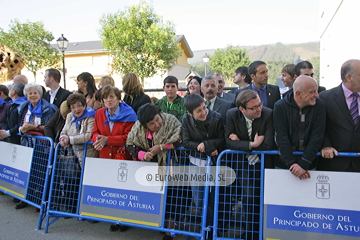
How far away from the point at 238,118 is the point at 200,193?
3.51 ft

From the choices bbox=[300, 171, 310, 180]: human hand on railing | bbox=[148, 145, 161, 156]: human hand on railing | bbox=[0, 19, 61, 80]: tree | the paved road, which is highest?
bbox=[0, 19, 61, 80]: tree

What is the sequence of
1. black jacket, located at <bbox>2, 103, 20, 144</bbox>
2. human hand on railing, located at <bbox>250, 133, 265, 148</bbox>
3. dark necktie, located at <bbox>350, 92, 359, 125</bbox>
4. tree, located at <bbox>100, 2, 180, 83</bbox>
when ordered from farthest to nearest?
1. tree, located at <bbox>100, 2, 180, 83</bbox>
2. black jacket, located at <bbox>2, 103, 20, 144</bbox>
3. human hand on railing, located at <bbox>250, 133, 265, 148</bbox>
4. dark necktie, located at <bbox>350, 92, 359, 125</bbox>

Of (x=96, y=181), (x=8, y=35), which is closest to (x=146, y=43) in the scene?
(x=8, y=35)

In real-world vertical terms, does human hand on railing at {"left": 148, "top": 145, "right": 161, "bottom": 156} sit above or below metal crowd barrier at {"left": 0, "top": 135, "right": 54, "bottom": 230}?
above

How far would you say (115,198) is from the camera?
395 centimetres

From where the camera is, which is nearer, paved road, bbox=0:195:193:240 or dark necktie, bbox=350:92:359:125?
dark necktie, bbox=350:92:359:125

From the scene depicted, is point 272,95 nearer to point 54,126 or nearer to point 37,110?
point 54,126

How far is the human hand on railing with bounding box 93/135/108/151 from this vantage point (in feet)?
13.3

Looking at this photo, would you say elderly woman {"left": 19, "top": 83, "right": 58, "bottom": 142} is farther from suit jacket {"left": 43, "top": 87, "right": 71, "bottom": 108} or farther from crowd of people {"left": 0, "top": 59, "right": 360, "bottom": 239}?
suit jacket {"left": 43, "top": 87, "right": 71, "bottom": 108}

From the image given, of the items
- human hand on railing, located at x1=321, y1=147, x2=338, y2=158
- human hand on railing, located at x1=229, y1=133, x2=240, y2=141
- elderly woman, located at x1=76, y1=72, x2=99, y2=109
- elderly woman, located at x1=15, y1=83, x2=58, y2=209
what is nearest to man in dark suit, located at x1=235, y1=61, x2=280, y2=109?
human hand on railing, located at x1=229, y1=133, x2=240, y2=141

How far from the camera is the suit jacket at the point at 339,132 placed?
3227 millimetres

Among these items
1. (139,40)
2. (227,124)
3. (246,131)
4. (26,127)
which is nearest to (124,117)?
(227,124)

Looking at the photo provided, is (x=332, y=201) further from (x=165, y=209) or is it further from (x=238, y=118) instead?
(x=165, y=209)

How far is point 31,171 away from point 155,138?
2311 mm
